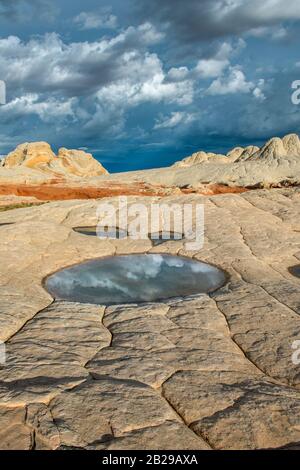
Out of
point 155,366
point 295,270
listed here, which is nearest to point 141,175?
point 295,270

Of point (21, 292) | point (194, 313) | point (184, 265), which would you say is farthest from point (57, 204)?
point (194, 313)

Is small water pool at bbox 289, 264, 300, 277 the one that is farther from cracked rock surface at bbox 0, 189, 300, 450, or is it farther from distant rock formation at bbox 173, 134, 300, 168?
distant rock formation at bbox 173, 134, 300, 168

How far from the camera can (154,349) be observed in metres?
6.07

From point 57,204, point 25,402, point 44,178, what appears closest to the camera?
point 25,402

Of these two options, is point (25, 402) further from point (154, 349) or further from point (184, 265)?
point (184, 265)

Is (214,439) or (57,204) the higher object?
(57,204)

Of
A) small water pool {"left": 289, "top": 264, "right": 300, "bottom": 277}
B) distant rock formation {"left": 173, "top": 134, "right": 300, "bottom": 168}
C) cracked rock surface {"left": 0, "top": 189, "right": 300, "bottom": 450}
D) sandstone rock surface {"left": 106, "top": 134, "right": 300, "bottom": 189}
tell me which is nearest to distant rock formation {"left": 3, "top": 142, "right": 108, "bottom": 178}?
sandstone rock surface {"left": 106, "top": 134, "right": 300, "bottom": 189}

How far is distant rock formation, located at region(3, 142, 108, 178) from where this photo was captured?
60344 mm

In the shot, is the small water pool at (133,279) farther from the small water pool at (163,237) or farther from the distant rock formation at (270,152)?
the distant rock formation at (270,152)

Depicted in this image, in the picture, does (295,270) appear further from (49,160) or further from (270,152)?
(49,160)

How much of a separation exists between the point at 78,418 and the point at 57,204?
1411 centimetres

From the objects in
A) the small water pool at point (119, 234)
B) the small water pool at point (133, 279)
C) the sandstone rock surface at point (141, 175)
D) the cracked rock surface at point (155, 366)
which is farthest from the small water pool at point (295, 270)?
the sandstone rock surface at point (141, 175)

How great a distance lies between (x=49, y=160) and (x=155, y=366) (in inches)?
2365

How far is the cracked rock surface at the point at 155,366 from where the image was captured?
420 cm
